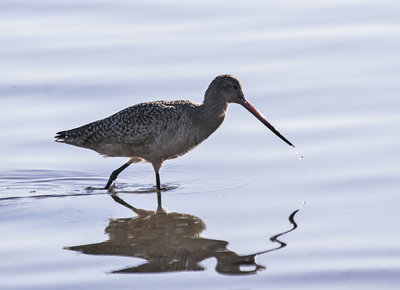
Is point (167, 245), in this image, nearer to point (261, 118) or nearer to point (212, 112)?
point (212, 112)

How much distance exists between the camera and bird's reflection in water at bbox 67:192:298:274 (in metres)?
6.54

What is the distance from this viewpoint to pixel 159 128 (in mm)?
8844

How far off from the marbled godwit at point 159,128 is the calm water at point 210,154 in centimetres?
24

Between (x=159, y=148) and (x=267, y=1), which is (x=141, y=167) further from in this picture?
(x=267, y=1)

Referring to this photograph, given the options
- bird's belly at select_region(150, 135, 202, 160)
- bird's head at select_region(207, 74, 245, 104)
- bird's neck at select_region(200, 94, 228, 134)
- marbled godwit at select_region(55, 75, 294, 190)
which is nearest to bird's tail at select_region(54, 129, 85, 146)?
marbled godwit at select_region(55, 75, 294, 190)

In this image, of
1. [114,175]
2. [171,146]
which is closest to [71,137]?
[114,175]

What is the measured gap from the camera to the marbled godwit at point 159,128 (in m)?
8.83

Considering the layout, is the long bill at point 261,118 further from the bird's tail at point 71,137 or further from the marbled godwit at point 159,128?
the bird's tail at point 71,137

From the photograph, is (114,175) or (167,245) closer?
(167,245)

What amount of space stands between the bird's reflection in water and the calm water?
2 centimetres

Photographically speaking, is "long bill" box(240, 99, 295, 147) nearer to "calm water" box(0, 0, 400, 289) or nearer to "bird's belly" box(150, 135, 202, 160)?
"calm water" box(0, 0, 400, 289)

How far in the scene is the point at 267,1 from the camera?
1271 cm

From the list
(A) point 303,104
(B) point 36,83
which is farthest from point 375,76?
(B) point 36,83

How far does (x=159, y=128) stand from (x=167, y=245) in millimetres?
1981
